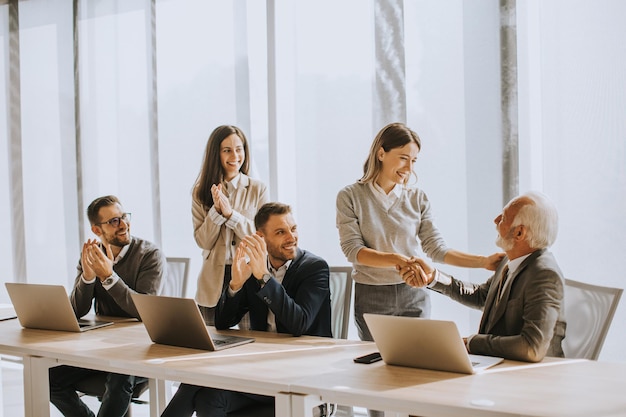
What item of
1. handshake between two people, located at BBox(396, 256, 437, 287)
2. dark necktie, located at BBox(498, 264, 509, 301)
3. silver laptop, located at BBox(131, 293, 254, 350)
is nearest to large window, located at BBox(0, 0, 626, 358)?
handshake between two people, located at BBox(396, 256, 437, 287)

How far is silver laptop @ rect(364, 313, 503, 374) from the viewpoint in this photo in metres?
1.94

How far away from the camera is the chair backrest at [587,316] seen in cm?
230

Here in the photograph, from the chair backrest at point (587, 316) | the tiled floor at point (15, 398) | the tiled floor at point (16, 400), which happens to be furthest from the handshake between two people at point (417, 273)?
the tiled floor at point (15, 398)

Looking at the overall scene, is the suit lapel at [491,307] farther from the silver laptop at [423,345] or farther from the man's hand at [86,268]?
the man's hand at [86,268]

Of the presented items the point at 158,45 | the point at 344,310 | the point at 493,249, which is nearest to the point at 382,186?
the point at 344,310

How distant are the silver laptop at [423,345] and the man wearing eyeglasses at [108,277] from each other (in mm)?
1333

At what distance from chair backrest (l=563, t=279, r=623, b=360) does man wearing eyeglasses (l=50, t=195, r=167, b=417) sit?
70.5 inches

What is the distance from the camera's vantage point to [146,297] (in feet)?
8.21

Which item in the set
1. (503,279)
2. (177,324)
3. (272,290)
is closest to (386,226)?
(272,290)

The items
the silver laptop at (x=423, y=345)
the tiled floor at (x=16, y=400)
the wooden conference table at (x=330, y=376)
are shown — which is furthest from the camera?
the tiled floor at (x=16, y=400)

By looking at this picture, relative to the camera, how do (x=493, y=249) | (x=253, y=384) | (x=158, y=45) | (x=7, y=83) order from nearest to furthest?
(x=253, y=384) → (x=493, y=249) → (x=158, y=45) → (x=7, y=83)

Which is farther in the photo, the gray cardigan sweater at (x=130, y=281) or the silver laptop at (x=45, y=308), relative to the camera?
the gray cardigan sweater at (x=130, y=281)

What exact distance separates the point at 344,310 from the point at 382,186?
0.60 m

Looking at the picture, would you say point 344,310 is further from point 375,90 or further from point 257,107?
point 257,107
